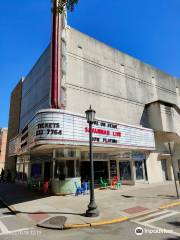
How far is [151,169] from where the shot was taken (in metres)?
21.0

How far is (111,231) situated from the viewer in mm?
6906

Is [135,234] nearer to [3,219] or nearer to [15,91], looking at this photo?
[3,219]

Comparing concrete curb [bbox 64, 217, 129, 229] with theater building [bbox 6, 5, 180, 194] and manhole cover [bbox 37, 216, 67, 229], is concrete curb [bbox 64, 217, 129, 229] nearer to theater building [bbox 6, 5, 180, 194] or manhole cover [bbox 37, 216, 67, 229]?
manhole cover [bbox 37, 216, 67, 229]

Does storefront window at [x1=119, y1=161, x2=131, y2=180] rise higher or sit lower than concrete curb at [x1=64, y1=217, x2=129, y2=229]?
higher

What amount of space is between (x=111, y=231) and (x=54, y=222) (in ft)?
8.12

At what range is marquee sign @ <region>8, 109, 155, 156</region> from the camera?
→ 12.5 m

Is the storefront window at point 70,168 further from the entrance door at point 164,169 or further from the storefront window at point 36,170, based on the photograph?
the entrance door at point 164,169

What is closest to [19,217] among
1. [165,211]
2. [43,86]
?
[165,211]

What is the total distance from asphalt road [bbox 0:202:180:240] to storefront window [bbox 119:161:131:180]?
1144cm

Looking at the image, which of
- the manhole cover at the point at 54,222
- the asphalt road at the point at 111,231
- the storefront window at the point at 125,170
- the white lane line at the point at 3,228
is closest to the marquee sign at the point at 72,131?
the storefront window at the point at 125,170

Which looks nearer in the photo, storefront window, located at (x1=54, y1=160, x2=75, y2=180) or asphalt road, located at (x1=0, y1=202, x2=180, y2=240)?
asphalt road, located at (x1=0, y1=202, x2=180, y2=240)

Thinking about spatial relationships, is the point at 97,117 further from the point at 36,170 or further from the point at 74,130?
the point at 36,170

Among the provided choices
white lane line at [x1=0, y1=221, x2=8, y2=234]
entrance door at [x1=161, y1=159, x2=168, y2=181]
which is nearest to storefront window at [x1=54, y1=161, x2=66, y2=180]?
white lane line at [x1=0, y1=221, x2=8, y2=234]

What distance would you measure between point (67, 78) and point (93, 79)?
3.35 meters
